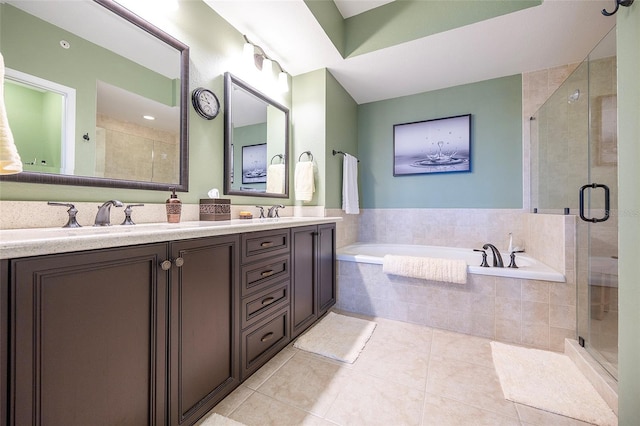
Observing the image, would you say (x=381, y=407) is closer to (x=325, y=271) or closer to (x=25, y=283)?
(x=325, y=271)

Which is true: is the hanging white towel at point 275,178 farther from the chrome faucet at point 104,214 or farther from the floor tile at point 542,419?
the floor tile at point 542,419

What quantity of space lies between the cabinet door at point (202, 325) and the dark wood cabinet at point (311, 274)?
575mm

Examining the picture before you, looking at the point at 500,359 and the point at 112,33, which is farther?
the point at 500,359

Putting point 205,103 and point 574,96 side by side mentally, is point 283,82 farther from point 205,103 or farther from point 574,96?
point 574,96

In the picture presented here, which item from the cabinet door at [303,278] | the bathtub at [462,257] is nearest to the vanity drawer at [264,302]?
the cabinet door at [303,278]

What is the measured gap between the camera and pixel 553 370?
61.7 inches

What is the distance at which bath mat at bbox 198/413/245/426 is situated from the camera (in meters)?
1.14

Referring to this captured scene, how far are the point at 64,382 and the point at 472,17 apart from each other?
9.79ft

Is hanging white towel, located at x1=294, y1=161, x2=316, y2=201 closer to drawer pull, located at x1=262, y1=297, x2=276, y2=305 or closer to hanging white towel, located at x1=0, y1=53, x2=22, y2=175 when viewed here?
drawer pull, located at x1=262, y1=297, x2=276, y2=305

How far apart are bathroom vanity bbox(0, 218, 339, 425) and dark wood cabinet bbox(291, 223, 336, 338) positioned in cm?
32

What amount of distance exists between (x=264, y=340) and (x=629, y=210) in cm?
187

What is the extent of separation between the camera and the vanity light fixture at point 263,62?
82.4 inches

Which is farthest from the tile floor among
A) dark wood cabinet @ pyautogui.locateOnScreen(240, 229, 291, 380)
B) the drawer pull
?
the drawer pull

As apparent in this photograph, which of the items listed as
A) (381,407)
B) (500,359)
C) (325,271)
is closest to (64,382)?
(381,407)
